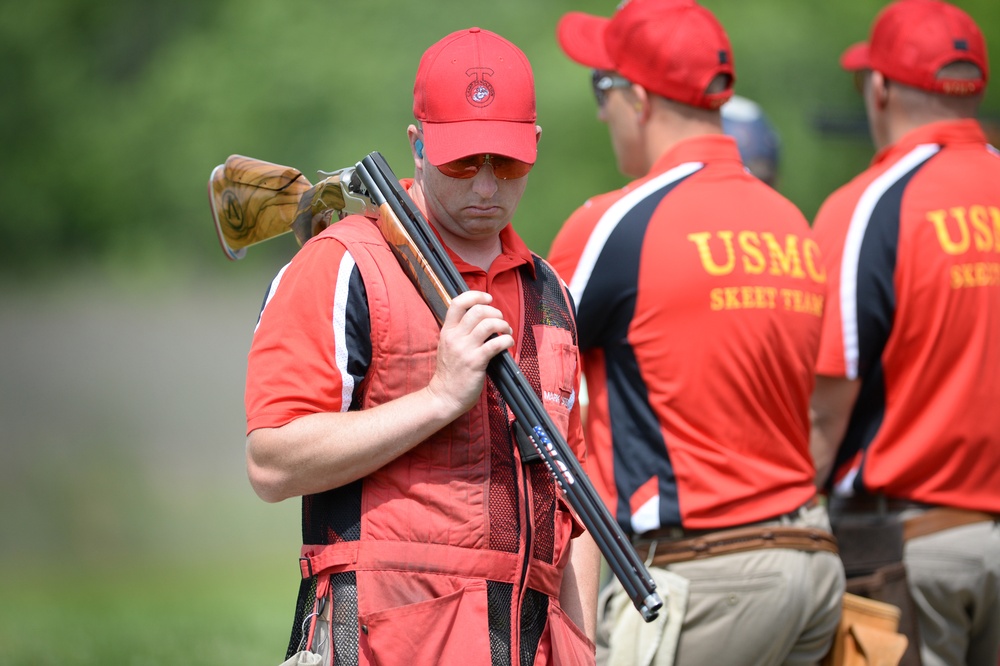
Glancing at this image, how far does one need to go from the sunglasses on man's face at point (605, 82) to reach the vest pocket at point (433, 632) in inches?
88.4

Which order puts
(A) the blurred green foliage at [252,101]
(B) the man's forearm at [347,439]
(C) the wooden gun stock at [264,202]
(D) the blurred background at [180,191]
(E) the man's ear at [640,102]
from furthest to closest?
1. (A) the blurred green foliage at [252,101]
2. (D) the blurred background at [180,191]
3. (E) the man's ear at [640,102]
4. (C) the wooden gun stock at [264,202]
5. (B) the man's forearm at [347,439]

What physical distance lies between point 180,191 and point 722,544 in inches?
709

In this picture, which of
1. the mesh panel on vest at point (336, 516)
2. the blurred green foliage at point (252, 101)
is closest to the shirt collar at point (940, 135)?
the mesh panel on vest at point (336, 516)

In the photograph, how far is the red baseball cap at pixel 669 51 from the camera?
4.20 metres

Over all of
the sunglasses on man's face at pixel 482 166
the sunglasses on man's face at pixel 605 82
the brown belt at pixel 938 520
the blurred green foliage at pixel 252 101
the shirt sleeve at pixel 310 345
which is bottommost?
the brown belt at pixel 938 520

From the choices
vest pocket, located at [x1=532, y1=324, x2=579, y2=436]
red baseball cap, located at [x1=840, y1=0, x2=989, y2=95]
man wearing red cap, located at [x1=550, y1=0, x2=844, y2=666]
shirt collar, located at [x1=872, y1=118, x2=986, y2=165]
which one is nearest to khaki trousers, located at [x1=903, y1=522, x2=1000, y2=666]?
man wearing red cap, located at [x1=550, y1=0, x2=844, y2=666]

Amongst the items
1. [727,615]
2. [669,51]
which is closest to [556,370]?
[727,615]

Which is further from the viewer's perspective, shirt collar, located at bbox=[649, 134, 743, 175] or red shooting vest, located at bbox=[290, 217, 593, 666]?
shirt collar, located at bbox=[649, 134, 743, 175]

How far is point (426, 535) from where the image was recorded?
2670 mm

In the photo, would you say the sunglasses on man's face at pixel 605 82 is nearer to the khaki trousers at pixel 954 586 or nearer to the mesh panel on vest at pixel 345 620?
the khaki trousers at pixel 954 586

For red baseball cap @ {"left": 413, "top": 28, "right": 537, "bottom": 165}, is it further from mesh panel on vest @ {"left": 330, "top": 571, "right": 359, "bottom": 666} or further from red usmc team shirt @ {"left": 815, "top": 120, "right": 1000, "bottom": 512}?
red usmc team shirt @ {"left": 815, "top": 120, "right": 1000, "bottom": 512}

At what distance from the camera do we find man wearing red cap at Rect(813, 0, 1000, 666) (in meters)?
4.39

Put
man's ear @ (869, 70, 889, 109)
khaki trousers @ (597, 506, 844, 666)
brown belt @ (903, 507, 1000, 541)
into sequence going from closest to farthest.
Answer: khaki trousers @ (597, 506, 844, 666), brown belt @ (903, 507, 1000, 541), man's ear @ (869, 70, 889, 109)

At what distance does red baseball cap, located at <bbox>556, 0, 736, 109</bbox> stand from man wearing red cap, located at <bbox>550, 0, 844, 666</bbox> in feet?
1.11
